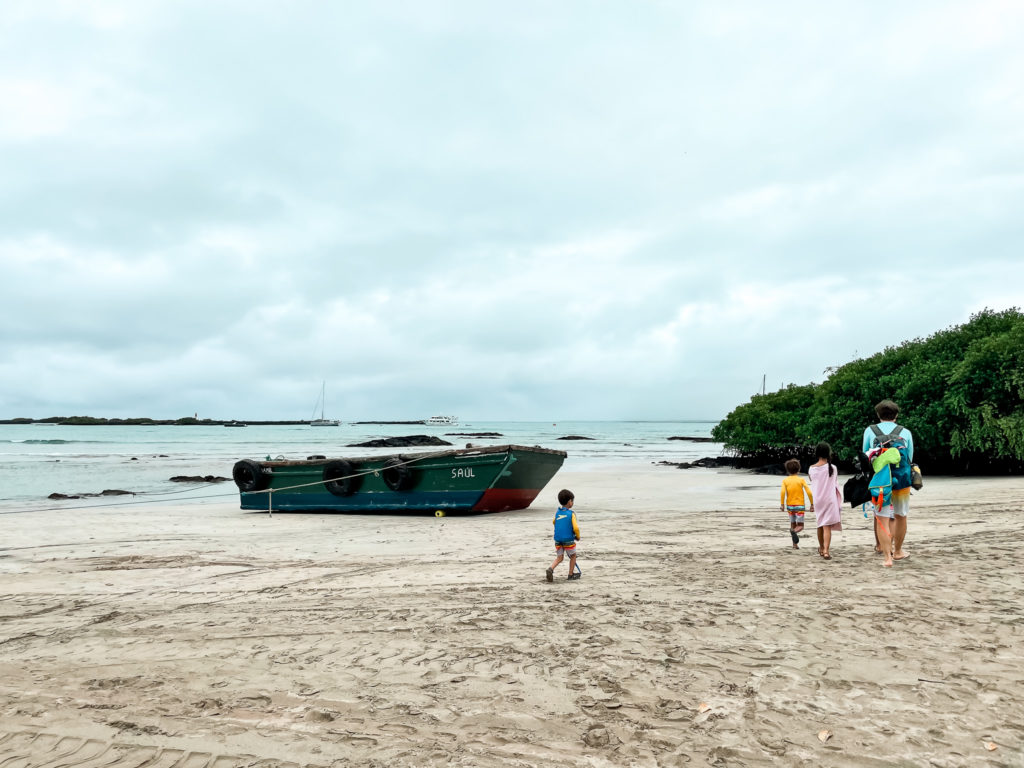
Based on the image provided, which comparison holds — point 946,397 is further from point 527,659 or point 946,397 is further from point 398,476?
point 527,659

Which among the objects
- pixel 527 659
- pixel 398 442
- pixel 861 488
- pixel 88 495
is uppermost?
pixel 861 488

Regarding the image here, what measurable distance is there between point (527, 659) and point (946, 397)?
20.9 meters

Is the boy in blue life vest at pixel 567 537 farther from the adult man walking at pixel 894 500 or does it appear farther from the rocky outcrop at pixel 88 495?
the rocky outcrop at pixel 88 495

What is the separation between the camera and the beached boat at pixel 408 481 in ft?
45.7

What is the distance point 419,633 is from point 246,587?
293cm

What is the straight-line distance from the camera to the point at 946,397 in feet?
67.7

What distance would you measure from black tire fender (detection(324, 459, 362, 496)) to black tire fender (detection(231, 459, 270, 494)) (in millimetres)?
1892

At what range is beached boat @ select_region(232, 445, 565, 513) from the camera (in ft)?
45.7

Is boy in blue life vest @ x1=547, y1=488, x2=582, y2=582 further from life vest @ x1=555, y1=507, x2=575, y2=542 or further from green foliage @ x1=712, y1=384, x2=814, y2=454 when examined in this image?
green foliage @ x1=712, y1=384, x2=814, y2=454

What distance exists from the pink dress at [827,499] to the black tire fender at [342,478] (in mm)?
9802

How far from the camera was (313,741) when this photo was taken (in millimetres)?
3404

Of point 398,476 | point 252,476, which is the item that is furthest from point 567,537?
point 252,476

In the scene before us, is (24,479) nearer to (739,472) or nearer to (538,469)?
(538,469)

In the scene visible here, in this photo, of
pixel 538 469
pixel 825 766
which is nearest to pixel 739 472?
pixel 538 469
